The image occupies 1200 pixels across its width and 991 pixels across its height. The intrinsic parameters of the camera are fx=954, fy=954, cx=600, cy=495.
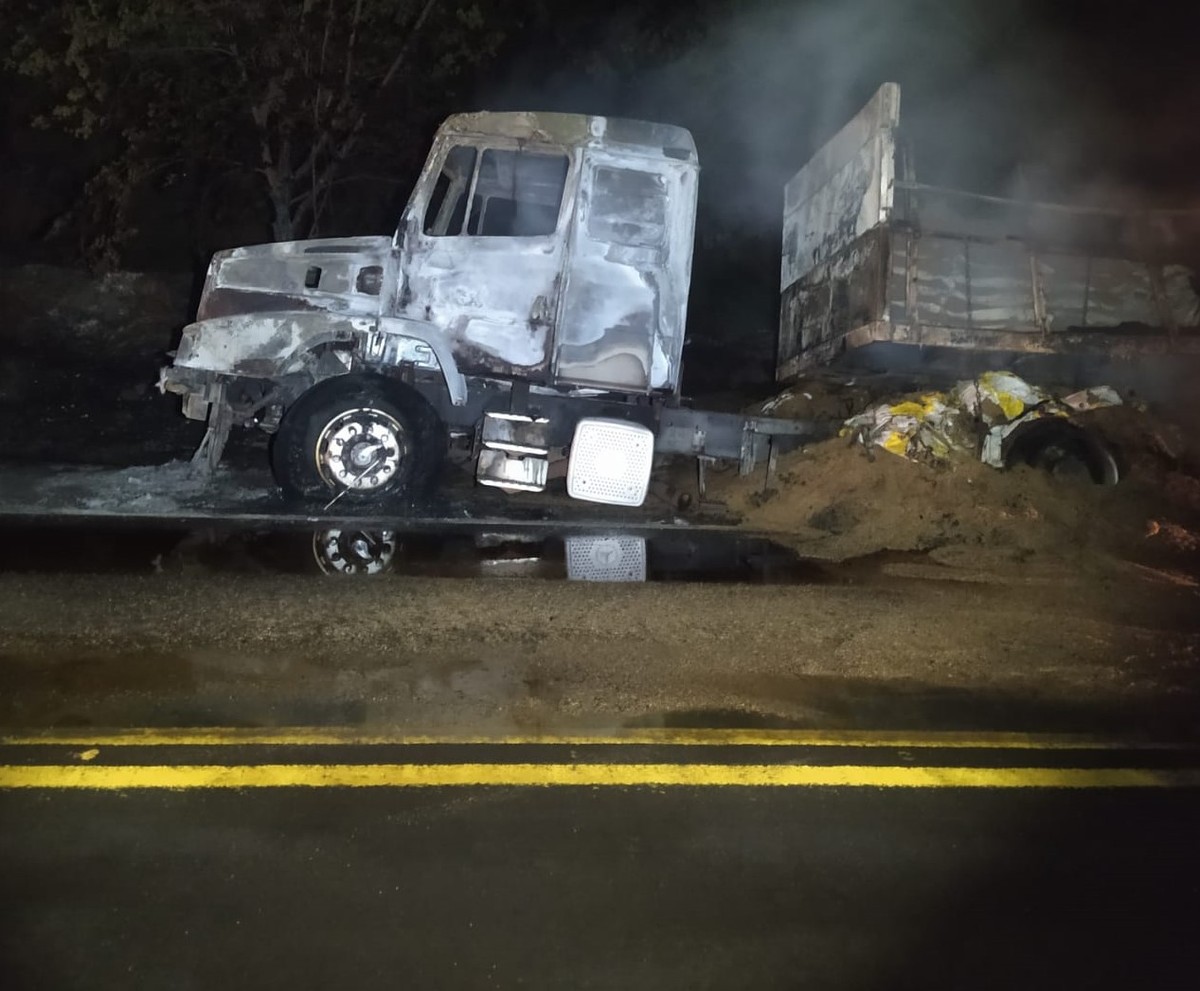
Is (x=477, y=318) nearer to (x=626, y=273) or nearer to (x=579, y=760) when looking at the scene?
(x=626, y=273)

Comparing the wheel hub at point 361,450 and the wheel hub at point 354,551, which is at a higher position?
the wheel hub at point 361,450

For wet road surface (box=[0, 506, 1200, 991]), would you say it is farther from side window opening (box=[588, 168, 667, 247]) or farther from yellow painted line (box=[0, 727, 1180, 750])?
side window opening (box=[588, 168, 667, 247])

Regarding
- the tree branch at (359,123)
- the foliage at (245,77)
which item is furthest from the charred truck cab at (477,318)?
the tree branch at (359,123)

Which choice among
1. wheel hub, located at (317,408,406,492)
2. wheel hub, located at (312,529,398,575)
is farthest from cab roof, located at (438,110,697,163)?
wheel hub, located at (312,529,398,575)

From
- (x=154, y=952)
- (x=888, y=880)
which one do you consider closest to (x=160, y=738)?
(x=154, y=952)

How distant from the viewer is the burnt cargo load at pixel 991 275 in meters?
7.36

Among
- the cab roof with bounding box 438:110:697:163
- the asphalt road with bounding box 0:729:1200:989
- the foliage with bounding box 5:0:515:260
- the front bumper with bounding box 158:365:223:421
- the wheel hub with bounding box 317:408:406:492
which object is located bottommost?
the asphalt road with bounding box 0:729:1200:989

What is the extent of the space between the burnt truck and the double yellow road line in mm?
3742

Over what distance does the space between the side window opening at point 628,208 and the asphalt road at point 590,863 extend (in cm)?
448

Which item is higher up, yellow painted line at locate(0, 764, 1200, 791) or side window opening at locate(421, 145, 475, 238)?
side window opening at locate(421, 145, 475, 238)

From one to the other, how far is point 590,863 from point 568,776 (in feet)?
1.56

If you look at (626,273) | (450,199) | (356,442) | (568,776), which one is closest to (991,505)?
(626,273)

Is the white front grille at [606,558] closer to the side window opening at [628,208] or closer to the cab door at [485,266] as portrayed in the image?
the cab door at [485,266]

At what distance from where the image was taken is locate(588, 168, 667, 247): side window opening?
23.5ft
